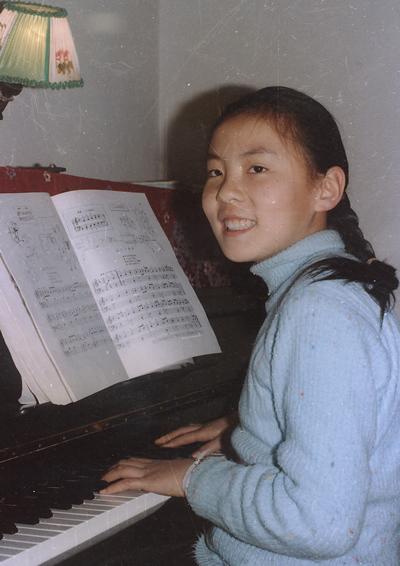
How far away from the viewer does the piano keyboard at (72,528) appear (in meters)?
0.82

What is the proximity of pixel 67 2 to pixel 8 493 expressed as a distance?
1393 mm

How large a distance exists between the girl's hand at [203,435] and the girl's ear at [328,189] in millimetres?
431

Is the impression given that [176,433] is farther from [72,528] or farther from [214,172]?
[214,172]

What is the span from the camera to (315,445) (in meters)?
0.80

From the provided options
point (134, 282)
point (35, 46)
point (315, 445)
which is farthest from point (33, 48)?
point (315, 445)

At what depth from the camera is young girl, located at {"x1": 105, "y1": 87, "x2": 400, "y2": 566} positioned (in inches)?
31.7

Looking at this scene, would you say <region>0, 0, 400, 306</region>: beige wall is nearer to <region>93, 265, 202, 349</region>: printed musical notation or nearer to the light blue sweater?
<region>93, 265, 202, 349</region>: printed musical notation

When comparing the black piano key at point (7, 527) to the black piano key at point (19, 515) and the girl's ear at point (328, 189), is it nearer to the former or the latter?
the black piano key at point (19, 515)

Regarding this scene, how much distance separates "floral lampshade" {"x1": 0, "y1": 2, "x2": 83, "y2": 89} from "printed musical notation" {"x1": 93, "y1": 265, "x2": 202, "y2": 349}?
1.60 feet

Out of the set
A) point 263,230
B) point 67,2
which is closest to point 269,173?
point 263,230

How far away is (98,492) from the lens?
983 millimetres

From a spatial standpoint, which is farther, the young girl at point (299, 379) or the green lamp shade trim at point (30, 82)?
the green lamp shade trim at point (30, 82)

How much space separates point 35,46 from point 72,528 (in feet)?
3.18

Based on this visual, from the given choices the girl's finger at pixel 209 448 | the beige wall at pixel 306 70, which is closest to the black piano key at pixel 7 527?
the girl's finger at pixel 209 448
